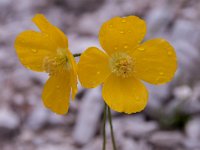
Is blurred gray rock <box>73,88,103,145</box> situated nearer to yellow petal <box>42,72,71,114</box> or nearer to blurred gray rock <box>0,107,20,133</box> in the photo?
blurred gray rock <box>0,107,20,133</box>

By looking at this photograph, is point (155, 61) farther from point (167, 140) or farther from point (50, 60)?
Result: point (167, 140)

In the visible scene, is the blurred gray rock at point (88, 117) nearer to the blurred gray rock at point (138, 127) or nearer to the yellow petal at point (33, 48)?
the blurred gray rock at point (138, 127)

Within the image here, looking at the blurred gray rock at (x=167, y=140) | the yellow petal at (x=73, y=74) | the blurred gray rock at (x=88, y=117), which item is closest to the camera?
the yellow petal at (x=73, y=74)

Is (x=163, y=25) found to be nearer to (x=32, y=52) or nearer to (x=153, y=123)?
(x=153, y=123)

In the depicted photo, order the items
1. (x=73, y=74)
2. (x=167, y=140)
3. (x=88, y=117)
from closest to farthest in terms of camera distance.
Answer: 1. (x=73, y=74)
2. (x=167, y=140)
3. (x=88, y=117)

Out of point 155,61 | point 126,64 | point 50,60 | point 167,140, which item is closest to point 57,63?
point 50,60

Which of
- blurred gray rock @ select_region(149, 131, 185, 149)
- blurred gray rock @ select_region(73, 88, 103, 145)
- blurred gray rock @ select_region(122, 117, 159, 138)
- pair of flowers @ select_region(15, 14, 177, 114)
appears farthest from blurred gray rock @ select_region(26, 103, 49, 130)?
pair of flowers @ select_region(15, 14, 177, 114)

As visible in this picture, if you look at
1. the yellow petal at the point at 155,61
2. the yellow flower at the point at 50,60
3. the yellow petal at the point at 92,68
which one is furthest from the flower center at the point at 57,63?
the yellow petal at the point at 155,61

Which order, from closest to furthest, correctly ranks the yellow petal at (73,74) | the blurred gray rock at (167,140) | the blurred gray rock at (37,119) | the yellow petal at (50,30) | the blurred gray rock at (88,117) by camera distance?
1. the yellow petal at (73,74)
2. the yellow petal at (50,30)
3. the blurred gray rock at (167,140)
4. the blurred gray rock at (88,117)
5. the blurred gray rock at (37,119)
